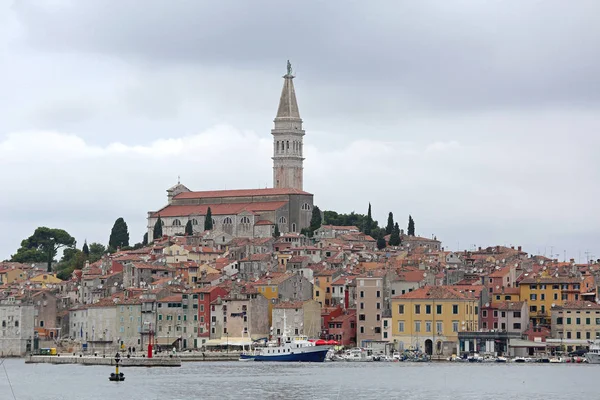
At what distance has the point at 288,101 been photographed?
157000mm

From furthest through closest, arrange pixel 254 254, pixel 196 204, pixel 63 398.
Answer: pixel 196 204, pixel 254 254, pixel 63 398

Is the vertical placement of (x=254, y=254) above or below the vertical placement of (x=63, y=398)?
above

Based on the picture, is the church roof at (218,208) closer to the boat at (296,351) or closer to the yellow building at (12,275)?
the yellow building at (12,275)

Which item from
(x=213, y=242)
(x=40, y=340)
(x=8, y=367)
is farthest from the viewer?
(x=213, y=242)

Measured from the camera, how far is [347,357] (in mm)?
95500

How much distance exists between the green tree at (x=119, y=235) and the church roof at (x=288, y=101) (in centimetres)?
2259

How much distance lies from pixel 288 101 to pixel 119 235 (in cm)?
2391

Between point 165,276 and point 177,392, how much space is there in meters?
43.4

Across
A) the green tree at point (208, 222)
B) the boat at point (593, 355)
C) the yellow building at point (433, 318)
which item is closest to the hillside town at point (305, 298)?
the yellow building at point (433, 318)

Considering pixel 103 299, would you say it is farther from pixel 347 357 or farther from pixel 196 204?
pixel 196 204

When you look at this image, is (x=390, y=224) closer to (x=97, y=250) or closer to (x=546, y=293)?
(x=97, y=250)

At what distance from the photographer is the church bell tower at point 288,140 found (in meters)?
157

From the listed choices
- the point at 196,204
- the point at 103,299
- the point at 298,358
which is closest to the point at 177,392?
the point at 298,358

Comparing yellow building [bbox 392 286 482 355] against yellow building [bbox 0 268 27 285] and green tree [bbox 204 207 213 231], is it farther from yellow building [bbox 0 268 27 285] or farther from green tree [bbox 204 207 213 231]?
green tree [bbox 204 207 213 231]
